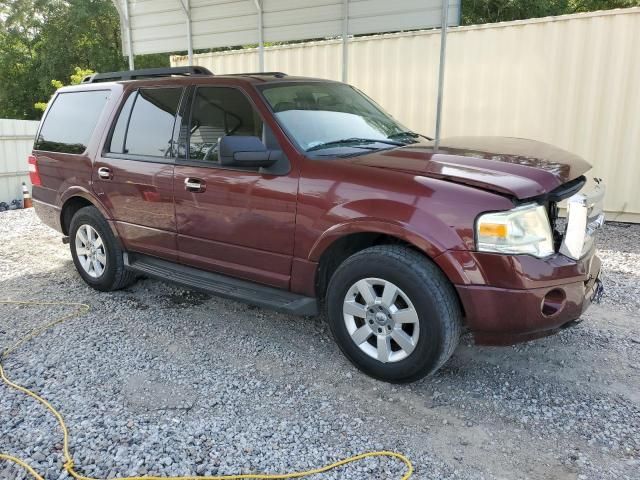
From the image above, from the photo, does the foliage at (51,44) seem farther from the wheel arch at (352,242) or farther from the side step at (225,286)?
the wheel arch at (352,242)

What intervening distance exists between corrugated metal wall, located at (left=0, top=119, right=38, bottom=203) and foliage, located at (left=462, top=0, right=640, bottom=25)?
15791 millimetres

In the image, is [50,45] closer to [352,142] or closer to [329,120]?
[329,120]

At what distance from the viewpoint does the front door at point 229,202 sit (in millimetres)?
3584

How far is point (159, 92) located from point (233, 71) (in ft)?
19.5

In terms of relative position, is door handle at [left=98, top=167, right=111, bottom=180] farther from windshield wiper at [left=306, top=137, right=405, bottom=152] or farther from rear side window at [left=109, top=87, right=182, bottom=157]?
windshield wiper at [left=306, top=137, right=405, bottom=152]

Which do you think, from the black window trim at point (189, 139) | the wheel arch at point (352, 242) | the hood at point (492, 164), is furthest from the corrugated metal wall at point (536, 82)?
the wheel arch at point (352, 242)

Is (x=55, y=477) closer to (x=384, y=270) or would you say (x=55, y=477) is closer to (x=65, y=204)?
(x=384, y=270)

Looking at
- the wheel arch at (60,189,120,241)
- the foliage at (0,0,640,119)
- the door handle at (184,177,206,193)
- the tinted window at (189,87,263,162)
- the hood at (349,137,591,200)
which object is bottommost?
the wheel arch at (60,189,120,241)

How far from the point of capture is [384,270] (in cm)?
311

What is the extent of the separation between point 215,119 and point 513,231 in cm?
237

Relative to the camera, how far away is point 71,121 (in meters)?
5.12

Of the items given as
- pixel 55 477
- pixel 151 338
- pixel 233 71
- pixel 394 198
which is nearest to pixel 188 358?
pixel 151 338

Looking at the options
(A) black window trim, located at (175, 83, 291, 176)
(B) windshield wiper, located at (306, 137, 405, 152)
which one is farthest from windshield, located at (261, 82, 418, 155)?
(A) black window trim, located at (175, 83, 291, 176)

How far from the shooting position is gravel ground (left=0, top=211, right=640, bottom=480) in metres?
2.62
